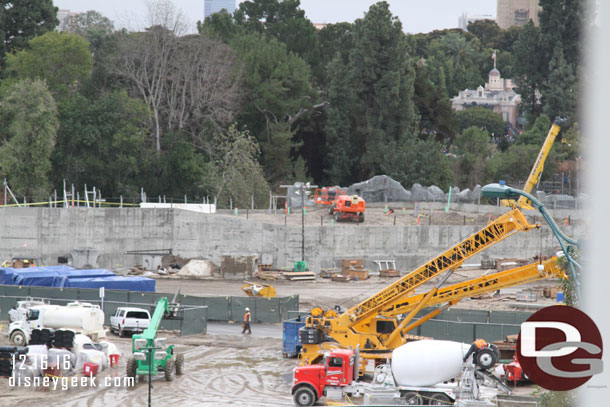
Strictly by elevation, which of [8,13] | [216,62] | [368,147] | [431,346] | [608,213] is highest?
[8,13]

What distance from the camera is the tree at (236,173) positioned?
7456 centimetres

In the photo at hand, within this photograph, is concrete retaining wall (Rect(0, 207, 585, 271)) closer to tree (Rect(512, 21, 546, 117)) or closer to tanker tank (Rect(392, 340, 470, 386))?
tanker tank (Rect(392, 340, 470, 386))

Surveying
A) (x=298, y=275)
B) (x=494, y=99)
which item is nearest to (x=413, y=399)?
(x=298, y=275)

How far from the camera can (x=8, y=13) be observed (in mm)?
88562

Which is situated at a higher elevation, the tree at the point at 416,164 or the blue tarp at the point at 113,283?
the tree at the point at 416,164

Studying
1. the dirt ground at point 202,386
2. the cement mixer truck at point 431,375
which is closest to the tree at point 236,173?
the dirt ground at point 202,386

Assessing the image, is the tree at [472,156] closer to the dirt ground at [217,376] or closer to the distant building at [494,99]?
the dirt ground at [217,376]

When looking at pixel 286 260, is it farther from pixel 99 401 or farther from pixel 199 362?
pixel 99 401

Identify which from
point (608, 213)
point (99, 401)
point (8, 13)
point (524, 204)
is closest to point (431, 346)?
point (524, 204)

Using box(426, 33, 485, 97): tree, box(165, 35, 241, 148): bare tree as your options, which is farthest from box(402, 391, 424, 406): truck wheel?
box(426, 33, 485, 97): tree

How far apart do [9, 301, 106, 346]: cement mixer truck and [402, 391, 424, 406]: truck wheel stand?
52.1ft

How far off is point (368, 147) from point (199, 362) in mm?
53203

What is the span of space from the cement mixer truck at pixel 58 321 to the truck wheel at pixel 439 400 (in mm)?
16477

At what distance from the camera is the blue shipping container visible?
35.9 m
